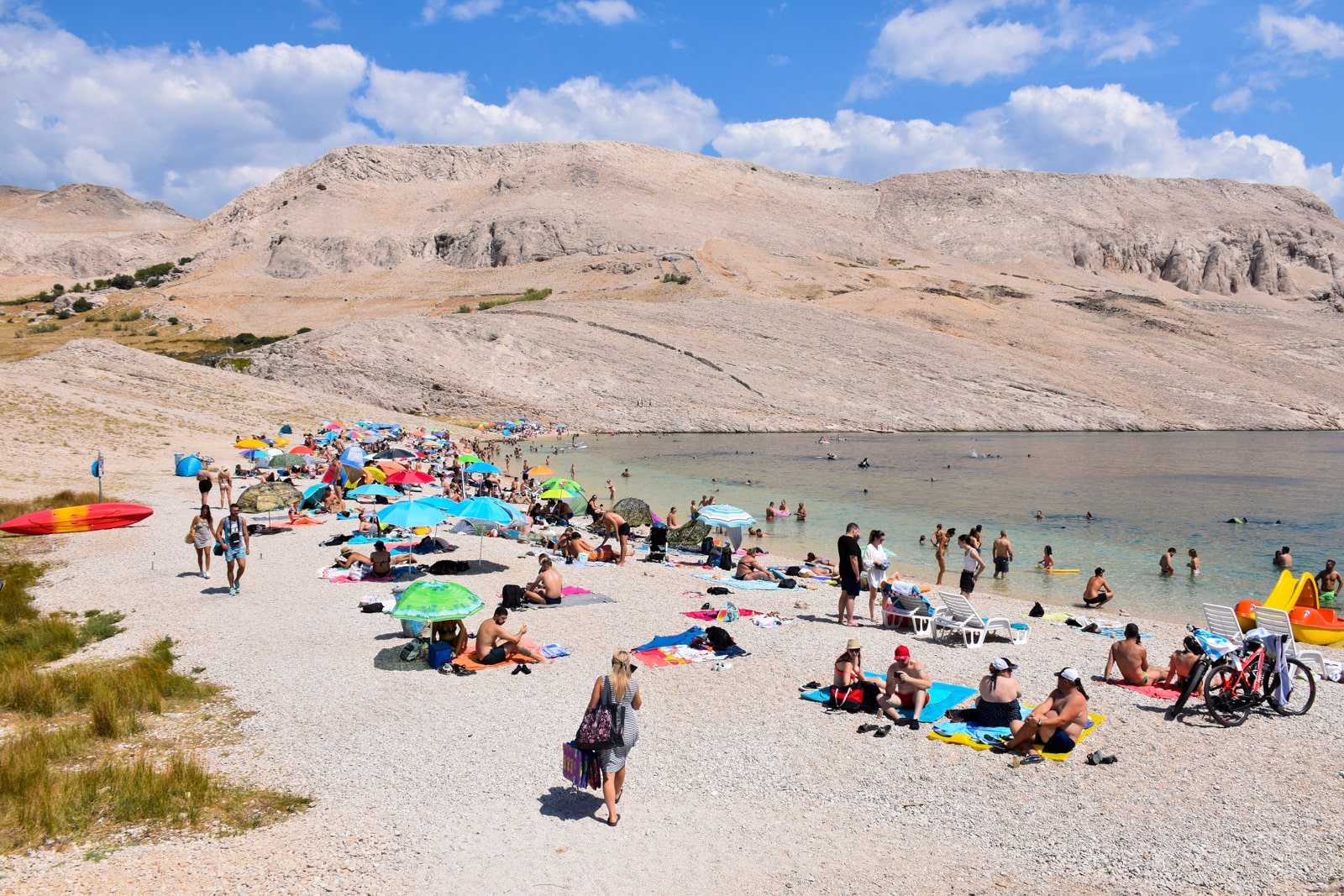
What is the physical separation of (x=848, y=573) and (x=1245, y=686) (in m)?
5.36

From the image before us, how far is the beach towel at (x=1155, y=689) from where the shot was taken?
10009 mm

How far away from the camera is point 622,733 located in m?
6.93

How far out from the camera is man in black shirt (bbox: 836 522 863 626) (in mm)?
13172

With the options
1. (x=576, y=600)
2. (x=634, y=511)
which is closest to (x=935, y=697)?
(x=576, y=600)

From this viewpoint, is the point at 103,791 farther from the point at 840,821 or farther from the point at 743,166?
the point at 743,166

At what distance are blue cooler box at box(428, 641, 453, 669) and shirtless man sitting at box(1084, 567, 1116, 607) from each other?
40.9ft

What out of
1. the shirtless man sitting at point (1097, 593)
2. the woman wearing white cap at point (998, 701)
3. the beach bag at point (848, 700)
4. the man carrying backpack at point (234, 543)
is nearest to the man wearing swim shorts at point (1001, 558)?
the shirtless man sitting at point (1097, 593)

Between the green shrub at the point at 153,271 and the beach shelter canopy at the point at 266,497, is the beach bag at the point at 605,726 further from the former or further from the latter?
the green shrub at the point at 153,271

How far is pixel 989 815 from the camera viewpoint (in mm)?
7133

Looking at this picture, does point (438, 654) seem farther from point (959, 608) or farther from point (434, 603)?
point (959, 608)

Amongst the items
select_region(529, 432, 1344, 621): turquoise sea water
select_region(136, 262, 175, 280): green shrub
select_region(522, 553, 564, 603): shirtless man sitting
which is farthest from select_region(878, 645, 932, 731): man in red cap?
select_region(136, 262, 175, 280): green shrub

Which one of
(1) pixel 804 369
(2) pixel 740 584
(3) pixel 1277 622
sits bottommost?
(2) pixel 740 584

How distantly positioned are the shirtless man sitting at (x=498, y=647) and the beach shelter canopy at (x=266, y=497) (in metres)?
13.2

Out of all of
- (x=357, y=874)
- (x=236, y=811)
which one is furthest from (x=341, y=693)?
(x=357, y=874)
